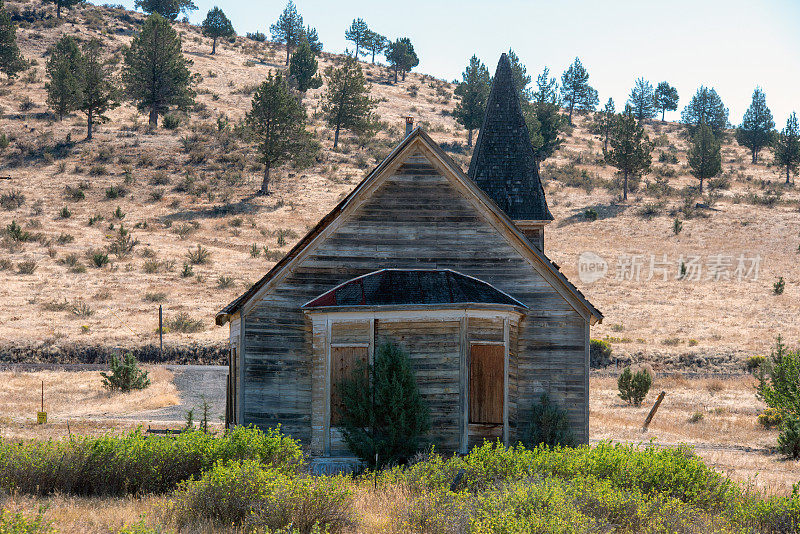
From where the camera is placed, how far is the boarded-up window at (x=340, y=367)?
527 inches

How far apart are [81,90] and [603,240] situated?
45.5m

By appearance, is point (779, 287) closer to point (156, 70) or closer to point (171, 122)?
point (171, 122)

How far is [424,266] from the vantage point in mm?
14422

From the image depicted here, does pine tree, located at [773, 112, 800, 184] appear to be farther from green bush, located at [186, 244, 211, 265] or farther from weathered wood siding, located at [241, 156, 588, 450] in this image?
weathered wood siding, located at [241, 156, 588, 450]

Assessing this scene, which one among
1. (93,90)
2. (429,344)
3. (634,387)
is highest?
(93,90)

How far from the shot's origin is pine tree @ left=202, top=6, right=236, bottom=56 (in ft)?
325

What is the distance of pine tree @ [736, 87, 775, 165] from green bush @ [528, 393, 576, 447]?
270 ft

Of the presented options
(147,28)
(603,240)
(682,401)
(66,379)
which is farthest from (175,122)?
(682,401)

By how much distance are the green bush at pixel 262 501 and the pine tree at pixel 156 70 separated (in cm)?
6131

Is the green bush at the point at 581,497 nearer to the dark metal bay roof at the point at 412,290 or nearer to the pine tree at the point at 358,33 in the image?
the dark metal bay roof at the point at 412,290

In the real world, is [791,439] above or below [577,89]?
below

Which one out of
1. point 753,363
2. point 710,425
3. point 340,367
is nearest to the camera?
point 340,367

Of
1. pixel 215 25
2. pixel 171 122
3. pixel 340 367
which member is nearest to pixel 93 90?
pixel 171 122

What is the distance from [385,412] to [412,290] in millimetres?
2440
